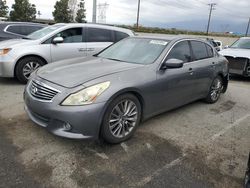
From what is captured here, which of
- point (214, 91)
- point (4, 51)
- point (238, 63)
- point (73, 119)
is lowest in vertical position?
point (214, 91)

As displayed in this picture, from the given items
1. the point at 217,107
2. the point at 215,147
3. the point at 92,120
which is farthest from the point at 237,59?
the point at 92,120

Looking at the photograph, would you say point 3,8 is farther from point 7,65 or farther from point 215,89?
point 215,89

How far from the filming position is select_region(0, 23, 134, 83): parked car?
603cm

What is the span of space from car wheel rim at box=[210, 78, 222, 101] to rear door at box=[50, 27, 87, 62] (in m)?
3.65

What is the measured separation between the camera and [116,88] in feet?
10.5

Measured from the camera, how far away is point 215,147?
3.59 meters

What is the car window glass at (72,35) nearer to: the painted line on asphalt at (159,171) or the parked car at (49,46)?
the parked car at (49,46)

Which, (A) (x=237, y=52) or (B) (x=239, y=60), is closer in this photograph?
(B) (x=239, y=60)

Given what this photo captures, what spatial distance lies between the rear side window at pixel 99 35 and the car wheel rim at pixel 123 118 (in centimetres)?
424

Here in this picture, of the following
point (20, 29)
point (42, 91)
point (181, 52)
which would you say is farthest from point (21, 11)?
point (42, 91)

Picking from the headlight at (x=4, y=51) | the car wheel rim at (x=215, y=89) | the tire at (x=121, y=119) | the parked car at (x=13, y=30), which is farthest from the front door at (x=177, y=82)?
the parked car at (x=13, y=30)

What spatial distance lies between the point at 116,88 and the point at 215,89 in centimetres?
330

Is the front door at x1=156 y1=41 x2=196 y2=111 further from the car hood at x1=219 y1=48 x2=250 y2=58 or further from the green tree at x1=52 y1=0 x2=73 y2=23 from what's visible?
the green tree at x1=52 y1=0 x2=73 y2=23

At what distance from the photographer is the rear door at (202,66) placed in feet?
15.8
